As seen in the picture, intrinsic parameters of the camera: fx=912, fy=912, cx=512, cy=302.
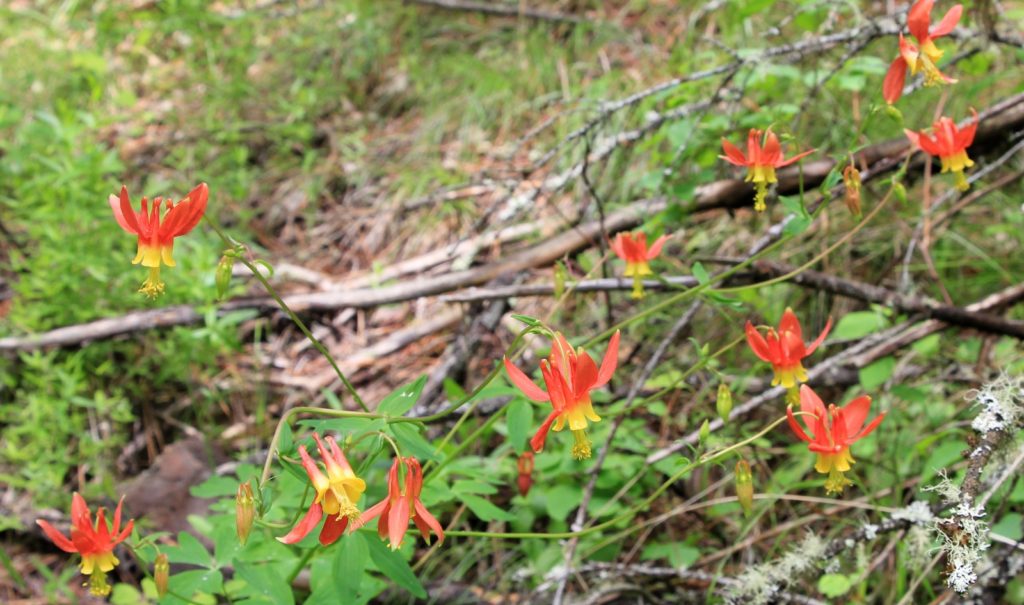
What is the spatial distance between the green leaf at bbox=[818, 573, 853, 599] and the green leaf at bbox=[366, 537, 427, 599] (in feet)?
2.75

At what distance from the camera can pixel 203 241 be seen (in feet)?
10.5

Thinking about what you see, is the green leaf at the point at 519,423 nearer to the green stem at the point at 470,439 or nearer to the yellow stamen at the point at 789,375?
the green stem at the point at 470,439

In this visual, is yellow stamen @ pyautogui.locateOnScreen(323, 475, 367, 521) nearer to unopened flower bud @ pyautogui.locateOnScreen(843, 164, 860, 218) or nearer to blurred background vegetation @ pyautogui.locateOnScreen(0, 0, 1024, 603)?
blurred background vegetation @ pyautogui.locateOnScreen(0, 0, 1024, 603)

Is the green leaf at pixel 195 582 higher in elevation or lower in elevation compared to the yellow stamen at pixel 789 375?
lower

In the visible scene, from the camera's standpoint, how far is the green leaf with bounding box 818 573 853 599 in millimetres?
1732

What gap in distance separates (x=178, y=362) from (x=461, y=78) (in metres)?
1.84

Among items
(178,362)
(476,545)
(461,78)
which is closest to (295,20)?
(461,78)

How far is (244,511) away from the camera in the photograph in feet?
4.06

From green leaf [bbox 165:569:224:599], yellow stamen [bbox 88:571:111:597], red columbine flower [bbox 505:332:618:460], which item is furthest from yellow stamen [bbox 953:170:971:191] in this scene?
yellow stamen [bbox 88:571:111:597]

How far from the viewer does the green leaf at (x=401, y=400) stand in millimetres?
1342

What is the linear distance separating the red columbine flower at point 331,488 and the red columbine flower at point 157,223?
381 mm

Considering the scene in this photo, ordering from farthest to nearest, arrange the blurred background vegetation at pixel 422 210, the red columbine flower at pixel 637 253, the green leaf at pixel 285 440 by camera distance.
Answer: the blurred background vegetation at pixel 422 210, the red columbine flower at pixel 637 253, the green leaf at pixel 285 440

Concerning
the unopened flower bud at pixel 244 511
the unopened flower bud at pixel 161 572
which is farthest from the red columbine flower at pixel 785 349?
the unopened flower bud at pixel 161 572

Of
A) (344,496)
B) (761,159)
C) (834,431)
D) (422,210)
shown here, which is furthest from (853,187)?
(422,210)
